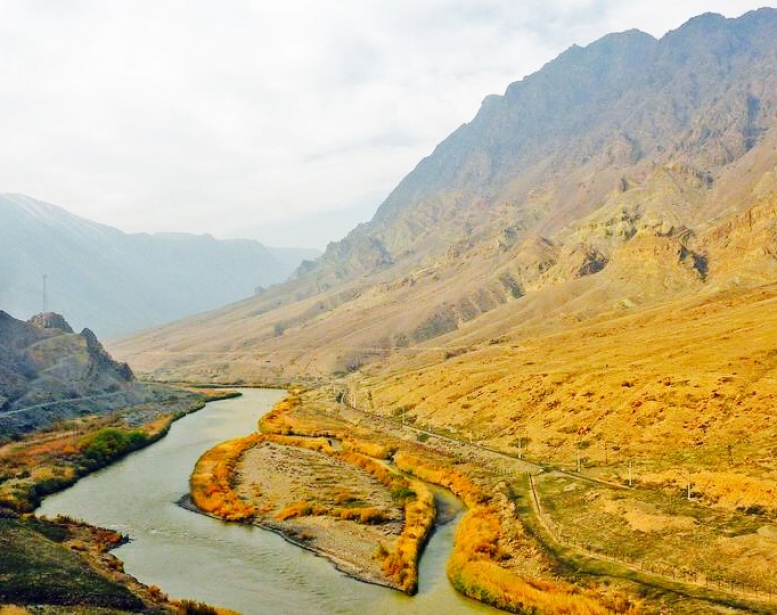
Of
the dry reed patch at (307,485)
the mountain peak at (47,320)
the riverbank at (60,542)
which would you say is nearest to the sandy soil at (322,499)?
the dry reed patch at (307,485)

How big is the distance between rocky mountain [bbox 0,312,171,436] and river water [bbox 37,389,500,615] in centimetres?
4229

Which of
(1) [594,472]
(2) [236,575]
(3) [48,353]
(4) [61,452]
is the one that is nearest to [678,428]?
(1) [594,472]

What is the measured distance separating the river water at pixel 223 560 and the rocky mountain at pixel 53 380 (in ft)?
139

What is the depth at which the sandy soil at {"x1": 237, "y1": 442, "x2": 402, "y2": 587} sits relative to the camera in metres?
50.4

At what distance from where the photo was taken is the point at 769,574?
125 ft

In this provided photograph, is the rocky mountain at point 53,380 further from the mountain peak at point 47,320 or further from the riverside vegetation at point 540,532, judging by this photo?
the riverside vegetation at point 540,532

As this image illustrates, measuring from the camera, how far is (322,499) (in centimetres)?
6488

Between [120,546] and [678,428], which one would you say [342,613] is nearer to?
[120,546]

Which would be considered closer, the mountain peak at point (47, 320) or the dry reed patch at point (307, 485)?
the dry reed patch at point (307, 485)

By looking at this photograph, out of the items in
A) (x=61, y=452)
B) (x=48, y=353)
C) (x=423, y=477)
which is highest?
(x=48, y=353)

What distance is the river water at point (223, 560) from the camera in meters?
41.3

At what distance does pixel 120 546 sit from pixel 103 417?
3040 inches

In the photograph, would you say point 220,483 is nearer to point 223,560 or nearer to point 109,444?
point 223,560

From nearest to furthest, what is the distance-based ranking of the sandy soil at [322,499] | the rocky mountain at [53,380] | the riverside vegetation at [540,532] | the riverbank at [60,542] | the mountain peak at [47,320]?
the riverbank at [60,542]
the riverside vegetation at [540,532]
the sandy soil at [322,499]
the rocky mountain at [53,380]
the mountain peak at [47,320]
